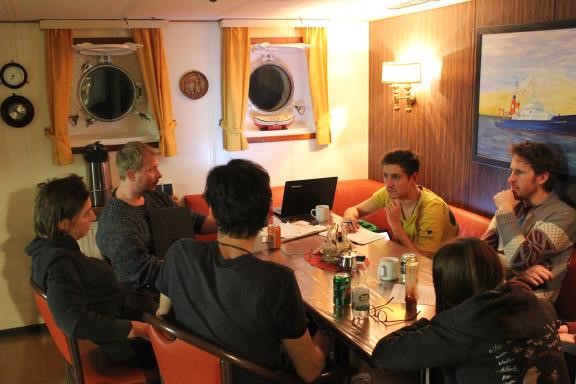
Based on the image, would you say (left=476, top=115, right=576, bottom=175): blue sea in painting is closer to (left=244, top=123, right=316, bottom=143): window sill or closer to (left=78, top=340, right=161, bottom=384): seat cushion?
(left=244, top=123, right=316, bottom=143): window sill

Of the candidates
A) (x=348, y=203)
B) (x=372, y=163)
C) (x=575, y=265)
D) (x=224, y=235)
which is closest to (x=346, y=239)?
(x=575, y=265)

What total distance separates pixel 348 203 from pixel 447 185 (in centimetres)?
96

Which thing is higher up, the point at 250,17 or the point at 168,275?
the point at 250,17

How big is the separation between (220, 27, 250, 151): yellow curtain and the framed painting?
173cm

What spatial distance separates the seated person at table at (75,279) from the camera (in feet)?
6.62

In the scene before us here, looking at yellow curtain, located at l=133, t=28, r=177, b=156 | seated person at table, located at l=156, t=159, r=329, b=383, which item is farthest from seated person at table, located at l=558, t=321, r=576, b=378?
yellow curtain, located at l=133, t=28, r=177, b=156

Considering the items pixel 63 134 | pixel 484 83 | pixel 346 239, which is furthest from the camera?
pixel 63 134

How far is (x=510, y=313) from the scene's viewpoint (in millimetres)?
1546

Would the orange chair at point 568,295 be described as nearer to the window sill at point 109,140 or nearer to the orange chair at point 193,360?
the orange chair at point 193,360

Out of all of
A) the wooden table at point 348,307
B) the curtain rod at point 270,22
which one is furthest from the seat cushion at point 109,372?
the curtain rod at point 270,22

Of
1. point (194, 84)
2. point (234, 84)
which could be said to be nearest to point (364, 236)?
point (234, 84)

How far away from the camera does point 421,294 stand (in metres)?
2.40

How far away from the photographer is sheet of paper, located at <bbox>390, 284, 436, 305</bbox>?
2.33 meters

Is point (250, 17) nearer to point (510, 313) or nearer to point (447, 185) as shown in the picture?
point (447, 185)
